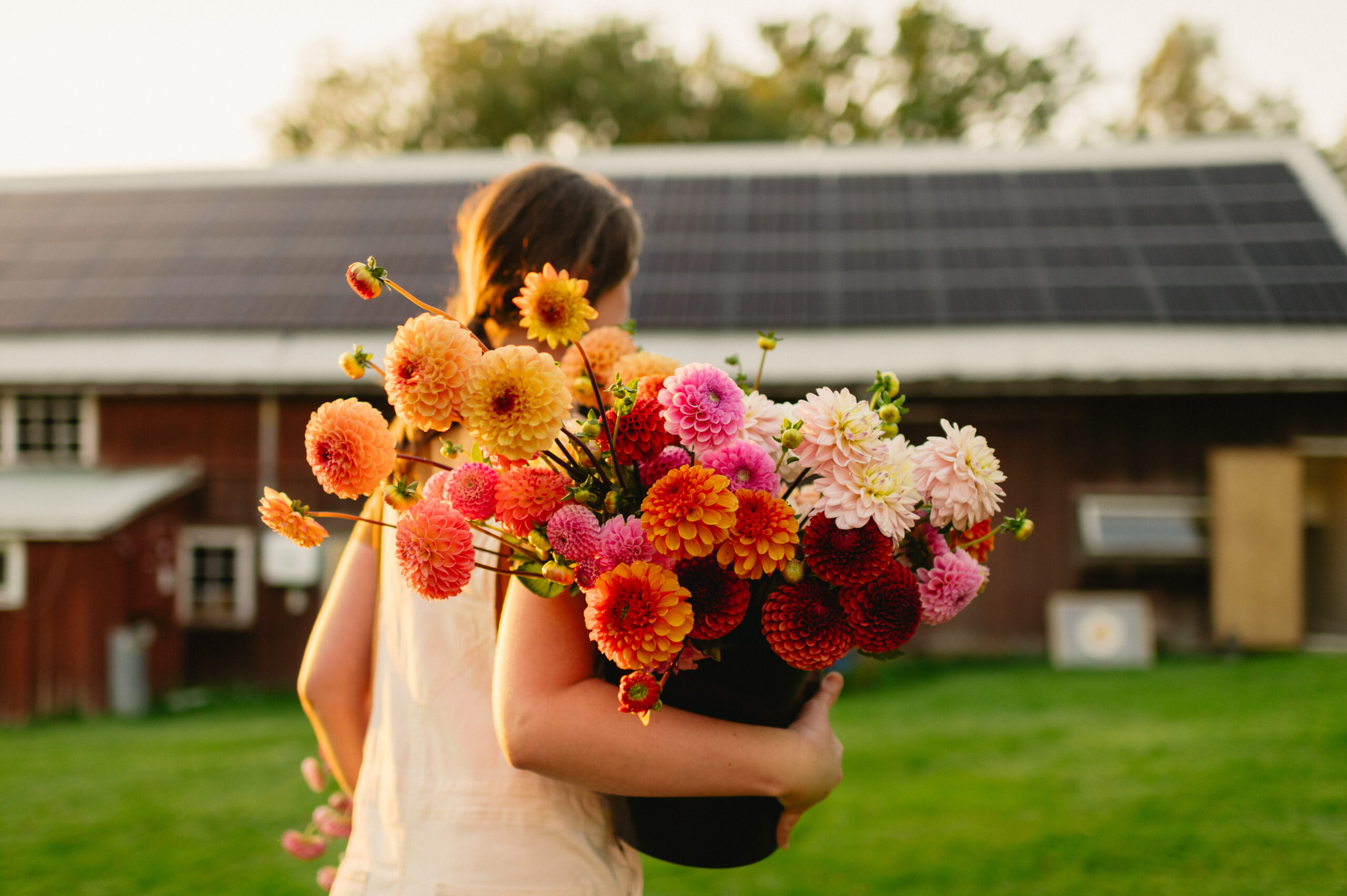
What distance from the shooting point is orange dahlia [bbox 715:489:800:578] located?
1125 millimetres

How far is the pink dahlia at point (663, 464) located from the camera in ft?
3.93

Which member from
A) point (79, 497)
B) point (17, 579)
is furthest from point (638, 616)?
point (79, 497)

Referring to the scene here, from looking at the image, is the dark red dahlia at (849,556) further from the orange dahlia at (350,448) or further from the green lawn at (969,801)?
the green lawn at (969,801)

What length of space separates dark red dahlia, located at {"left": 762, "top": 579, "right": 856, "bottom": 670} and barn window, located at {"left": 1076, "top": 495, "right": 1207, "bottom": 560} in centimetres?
977

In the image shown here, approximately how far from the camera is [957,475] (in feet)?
4.14

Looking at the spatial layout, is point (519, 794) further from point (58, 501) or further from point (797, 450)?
point (58, 501)

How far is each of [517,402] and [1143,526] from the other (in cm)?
1041

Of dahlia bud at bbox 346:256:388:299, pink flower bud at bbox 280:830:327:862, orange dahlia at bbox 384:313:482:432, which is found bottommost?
pink flower bud at bbox 280:830:327:862

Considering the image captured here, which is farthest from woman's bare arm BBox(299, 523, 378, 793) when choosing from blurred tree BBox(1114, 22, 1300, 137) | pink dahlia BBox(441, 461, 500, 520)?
blurred tree BBox(1114, 22, 1300, 137)

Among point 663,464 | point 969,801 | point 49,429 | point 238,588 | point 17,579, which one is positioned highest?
point 49,429

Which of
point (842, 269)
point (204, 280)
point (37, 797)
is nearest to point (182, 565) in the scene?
point (204, 280)

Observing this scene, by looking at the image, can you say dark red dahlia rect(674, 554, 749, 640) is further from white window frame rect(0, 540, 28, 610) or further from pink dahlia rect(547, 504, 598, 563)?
white window frame rect(0, 540, 28, 610)

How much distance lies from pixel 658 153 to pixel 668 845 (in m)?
13.5

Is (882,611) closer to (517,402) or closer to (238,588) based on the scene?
(517,402)
